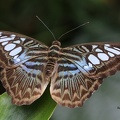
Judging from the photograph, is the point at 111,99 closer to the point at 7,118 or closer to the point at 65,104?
the point at 65,104

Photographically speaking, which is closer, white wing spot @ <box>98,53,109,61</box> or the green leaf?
the green leaf

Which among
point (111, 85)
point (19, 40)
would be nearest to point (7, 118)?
point (19, 40)

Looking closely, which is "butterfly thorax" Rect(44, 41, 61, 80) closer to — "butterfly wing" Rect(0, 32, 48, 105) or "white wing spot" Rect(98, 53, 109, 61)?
"butterfly wing" Rect(0, 32, 48, 105)

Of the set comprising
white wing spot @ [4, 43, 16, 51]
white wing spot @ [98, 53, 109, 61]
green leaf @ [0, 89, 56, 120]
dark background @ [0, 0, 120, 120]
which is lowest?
dark background @ [0, 0, 120, 120]

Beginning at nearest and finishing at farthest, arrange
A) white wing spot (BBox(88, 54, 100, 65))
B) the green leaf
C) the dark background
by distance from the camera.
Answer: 1. the green leaf
2. white wing spot (BBox(88, 54, 100, 65))
3. the dark background

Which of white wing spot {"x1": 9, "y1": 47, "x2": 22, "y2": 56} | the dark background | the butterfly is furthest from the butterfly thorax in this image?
the dark background

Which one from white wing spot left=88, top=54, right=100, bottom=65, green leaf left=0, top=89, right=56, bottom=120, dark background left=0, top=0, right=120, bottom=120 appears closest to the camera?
green leaf left=0, top=89, right=56, bottom=120

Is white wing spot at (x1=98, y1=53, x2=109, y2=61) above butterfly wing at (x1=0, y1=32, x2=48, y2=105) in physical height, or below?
below
